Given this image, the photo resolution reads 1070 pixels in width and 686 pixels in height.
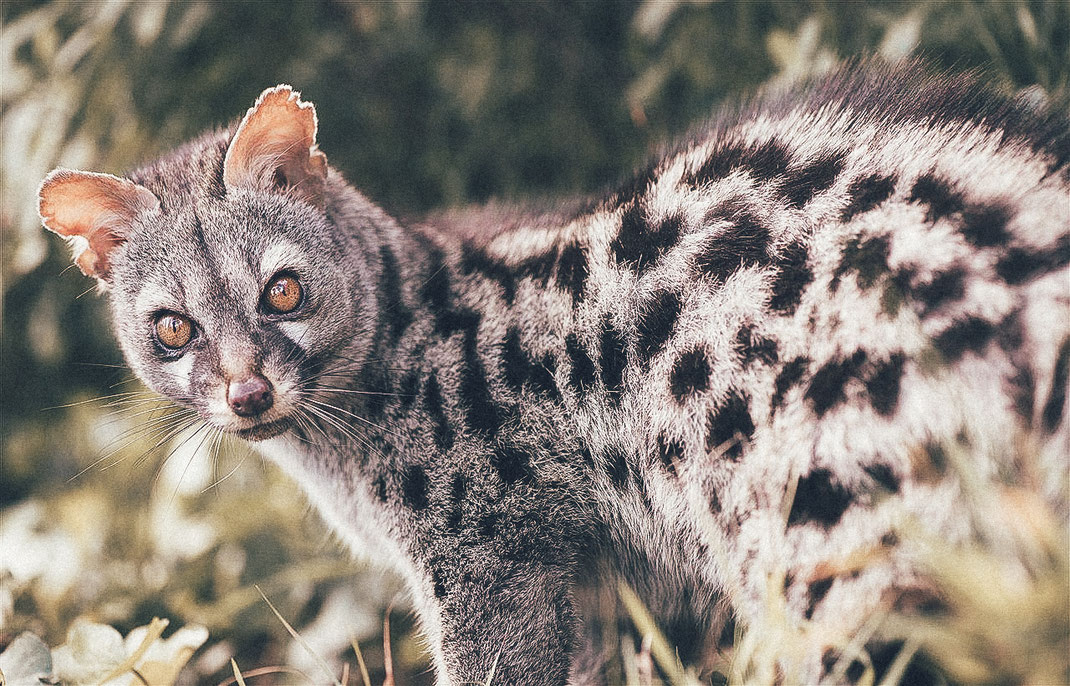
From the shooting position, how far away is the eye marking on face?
2914 millimetres

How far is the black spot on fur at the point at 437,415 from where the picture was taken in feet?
9.60

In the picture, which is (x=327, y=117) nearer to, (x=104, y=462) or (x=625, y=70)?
(x=625, y=70)

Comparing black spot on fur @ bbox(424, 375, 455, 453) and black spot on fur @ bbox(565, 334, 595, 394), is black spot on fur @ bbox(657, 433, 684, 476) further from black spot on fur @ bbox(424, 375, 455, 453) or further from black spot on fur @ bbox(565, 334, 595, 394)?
black spot on fur @ bbox(424, 375, 455, 453)

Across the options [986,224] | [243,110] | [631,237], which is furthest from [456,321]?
[243,110]

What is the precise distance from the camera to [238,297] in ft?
9.36

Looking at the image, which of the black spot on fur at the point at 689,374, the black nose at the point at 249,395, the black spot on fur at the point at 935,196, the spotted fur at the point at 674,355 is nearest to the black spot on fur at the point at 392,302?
the spotted fur at the point at 674,355

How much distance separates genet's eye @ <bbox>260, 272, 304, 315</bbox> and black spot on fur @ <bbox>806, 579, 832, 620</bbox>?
6.01 ft

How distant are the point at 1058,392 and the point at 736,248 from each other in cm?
93

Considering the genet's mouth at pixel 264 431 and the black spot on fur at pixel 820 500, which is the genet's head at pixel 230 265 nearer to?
the genet's mouth at pixel 264 431

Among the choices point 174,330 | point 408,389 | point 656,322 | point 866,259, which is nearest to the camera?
point 866,259

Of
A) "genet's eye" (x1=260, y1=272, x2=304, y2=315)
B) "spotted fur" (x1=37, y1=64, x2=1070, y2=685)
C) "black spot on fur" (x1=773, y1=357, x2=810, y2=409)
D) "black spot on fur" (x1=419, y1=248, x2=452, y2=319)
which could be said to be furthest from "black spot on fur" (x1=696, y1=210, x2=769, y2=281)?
"genet's eye" (x1=260, y1=272, x2=304, y2=315)

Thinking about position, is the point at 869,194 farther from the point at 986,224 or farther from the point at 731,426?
the point at 731,426

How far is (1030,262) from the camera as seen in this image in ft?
7.20

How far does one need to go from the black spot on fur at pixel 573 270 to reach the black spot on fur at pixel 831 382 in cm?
87
